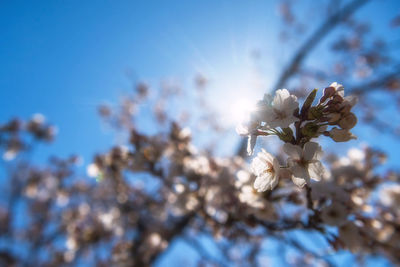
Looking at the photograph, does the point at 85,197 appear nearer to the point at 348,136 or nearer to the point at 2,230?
the point at 2,230

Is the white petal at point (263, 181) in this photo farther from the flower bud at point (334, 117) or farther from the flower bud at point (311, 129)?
the flower bud at point (334, 117)

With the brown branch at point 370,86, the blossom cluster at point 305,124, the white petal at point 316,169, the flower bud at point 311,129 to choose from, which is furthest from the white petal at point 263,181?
the brown branch at point 370,86

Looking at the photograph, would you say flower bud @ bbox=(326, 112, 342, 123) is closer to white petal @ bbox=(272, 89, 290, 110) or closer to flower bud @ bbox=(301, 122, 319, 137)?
flower bud @ bbox=(301, 122, 319, 137)

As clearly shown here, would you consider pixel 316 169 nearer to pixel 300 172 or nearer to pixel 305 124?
pixel 300 172

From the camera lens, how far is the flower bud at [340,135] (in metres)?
1.00

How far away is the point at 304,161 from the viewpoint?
3.48 ft

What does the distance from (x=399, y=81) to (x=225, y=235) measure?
21.9ft

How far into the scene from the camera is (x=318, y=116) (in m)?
1.03

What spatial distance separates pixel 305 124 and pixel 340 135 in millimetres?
168

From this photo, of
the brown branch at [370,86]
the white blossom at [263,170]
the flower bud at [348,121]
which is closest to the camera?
the flower bud at [348,121]

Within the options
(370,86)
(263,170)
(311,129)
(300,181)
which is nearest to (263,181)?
(263,170)

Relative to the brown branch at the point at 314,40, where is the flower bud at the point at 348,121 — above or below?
below

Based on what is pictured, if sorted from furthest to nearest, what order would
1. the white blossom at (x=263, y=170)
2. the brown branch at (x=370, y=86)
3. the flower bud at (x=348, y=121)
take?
the brown branch at (x=370, y=86)
the white blossom at (x=263, y=170)
the flower bud at (x=348, y=121)

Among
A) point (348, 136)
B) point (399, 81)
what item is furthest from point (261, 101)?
point (399, 81)
